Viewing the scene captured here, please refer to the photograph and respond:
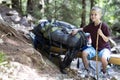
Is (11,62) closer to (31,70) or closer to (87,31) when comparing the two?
(31,70)

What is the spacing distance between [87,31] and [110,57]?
798mm

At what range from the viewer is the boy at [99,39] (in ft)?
20.4

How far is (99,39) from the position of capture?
21.0 feet

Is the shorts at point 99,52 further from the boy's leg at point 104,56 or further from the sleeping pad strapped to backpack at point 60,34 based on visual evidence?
the sleeping pad strapped to backpack at point 60,34

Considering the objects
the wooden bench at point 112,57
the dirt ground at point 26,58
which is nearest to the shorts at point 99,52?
the wooden bench at point 112,57

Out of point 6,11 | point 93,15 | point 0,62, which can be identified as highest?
point 93,15

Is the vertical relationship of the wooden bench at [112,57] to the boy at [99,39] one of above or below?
below

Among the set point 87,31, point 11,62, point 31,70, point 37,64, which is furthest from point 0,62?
point 87,31

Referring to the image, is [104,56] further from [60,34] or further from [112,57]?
[60,34]

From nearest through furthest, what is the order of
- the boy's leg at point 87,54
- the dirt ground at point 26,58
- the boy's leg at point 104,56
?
1. the dirt ground at point 26,58
2. the boy's leg at point 104,56
3. the boy's leg at point 87,54

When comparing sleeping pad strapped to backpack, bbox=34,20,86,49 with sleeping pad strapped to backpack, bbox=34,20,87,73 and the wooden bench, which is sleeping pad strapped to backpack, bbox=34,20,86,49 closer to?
sleeping pad strapped to backpack, bbox=34,20,87,73

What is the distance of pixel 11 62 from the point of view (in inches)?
216

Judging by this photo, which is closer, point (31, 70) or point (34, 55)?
point (31, 70)

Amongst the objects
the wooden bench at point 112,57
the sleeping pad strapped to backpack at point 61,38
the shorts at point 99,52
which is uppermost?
the sleeping pad strapped to backpack at point 61,38
